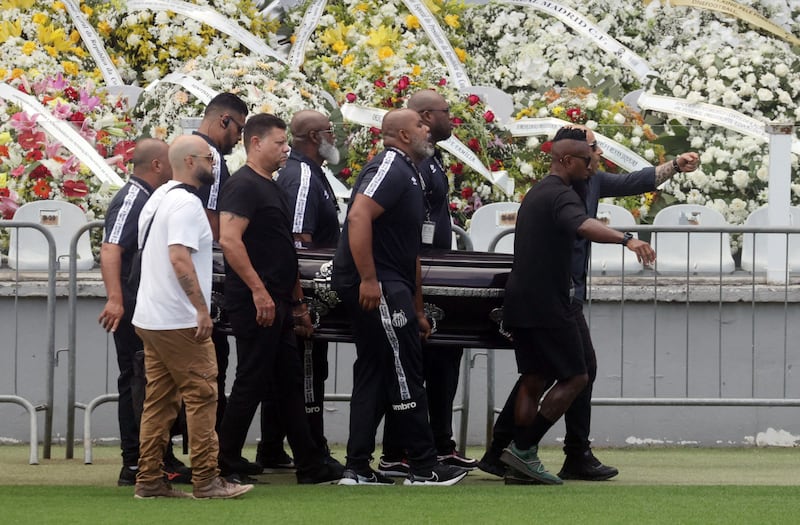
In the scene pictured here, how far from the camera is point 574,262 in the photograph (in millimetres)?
10141

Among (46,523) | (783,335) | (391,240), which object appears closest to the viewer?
(46,523)

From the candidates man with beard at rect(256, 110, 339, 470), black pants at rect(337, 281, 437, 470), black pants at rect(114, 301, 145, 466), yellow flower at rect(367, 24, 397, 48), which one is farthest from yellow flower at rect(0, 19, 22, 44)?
black pants at rect(337, 281, 437, 470)

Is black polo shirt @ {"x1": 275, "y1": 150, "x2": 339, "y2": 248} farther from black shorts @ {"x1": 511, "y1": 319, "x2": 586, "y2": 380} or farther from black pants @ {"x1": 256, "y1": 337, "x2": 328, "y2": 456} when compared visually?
black shorts @ {"x1": 511, "y1": 319, "x2": 586, "y2": 380}

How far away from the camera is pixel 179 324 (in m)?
8.70

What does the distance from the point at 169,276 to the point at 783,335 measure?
4657mm

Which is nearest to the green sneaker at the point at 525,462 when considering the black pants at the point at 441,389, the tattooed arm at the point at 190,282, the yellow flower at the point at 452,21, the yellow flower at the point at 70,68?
the black pants at the point at 441,389

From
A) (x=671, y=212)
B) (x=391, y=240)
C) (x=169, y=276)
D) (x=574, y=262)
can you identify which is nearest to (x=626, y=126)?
(x=671, y=212)

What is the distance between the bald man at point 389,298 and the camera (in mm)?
9320

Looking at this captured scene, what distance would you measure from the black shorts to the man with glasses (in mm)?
1618

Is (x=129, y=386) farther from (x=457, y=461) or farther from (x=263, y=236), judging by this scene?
(x=457, y=461)

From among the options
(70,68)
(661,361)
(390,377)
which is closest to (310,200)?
(390,377)

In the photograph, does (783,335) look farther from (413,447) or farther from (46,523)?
(46,523)

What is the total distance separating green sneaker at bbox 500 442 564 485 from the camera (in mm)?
9664

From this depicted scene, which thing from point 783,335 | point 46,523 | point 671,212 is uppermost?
point 671,212
